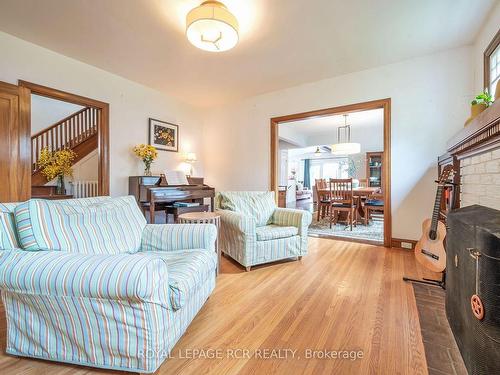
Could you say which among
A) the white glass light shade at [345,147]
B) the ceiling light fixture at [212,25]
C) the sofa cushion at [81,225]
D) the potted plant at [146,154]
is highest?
the ceiling light fixture at [212,25]

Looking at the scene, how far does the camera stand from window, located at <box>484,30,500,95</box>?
227 cm

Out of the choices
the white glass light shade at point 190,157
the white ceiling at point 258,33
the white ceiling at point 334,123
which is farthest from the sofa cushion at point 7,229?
the white ceiling at point 334,123

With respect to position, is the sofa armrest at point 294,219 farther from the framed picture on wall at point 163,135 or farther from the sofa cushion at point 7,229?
the framed picture on wall at point 163,135

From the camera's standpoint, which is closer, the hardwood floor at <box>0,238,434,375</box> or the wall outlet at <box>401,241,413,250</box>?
the hardwood floor at <box>0,238,434,375</box>

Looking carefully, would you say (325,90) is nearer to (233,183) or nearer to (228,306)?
(233,183)

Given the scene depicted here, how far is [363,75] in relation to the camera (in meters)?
3.50

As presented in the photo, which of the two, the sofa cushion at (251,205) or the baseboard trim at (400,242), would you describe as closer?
the sofa cushion at (251,205)

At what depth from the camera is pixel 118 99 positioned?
372cm

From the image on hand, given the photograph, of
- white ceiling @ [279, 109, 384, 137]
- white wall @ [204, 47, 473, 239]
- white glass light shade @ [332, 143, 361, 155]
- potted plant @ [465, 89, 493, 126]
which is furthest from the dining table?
potted plant @ [465, 89, 493, 126]

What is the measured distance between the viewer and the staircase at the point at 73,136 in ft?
16.0

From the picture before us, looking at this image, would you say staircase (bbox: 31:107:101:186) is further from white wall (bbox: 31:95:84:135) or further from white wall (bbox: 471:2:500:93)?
white wall (bbox: 471:2:500:93)

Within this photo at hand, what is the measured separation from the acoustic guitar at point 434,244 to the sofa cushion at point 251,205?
5.26ft

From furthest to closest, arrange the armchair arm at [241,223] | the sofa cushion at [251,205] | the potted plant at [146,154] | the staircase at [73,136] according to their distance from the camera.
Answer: the staircase at [73,136] → the potted plant at [146,154] → the sofa cushion at [251,205] → the armchair arm at [241,223]

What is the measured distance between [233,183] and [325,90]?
7.87 feet
